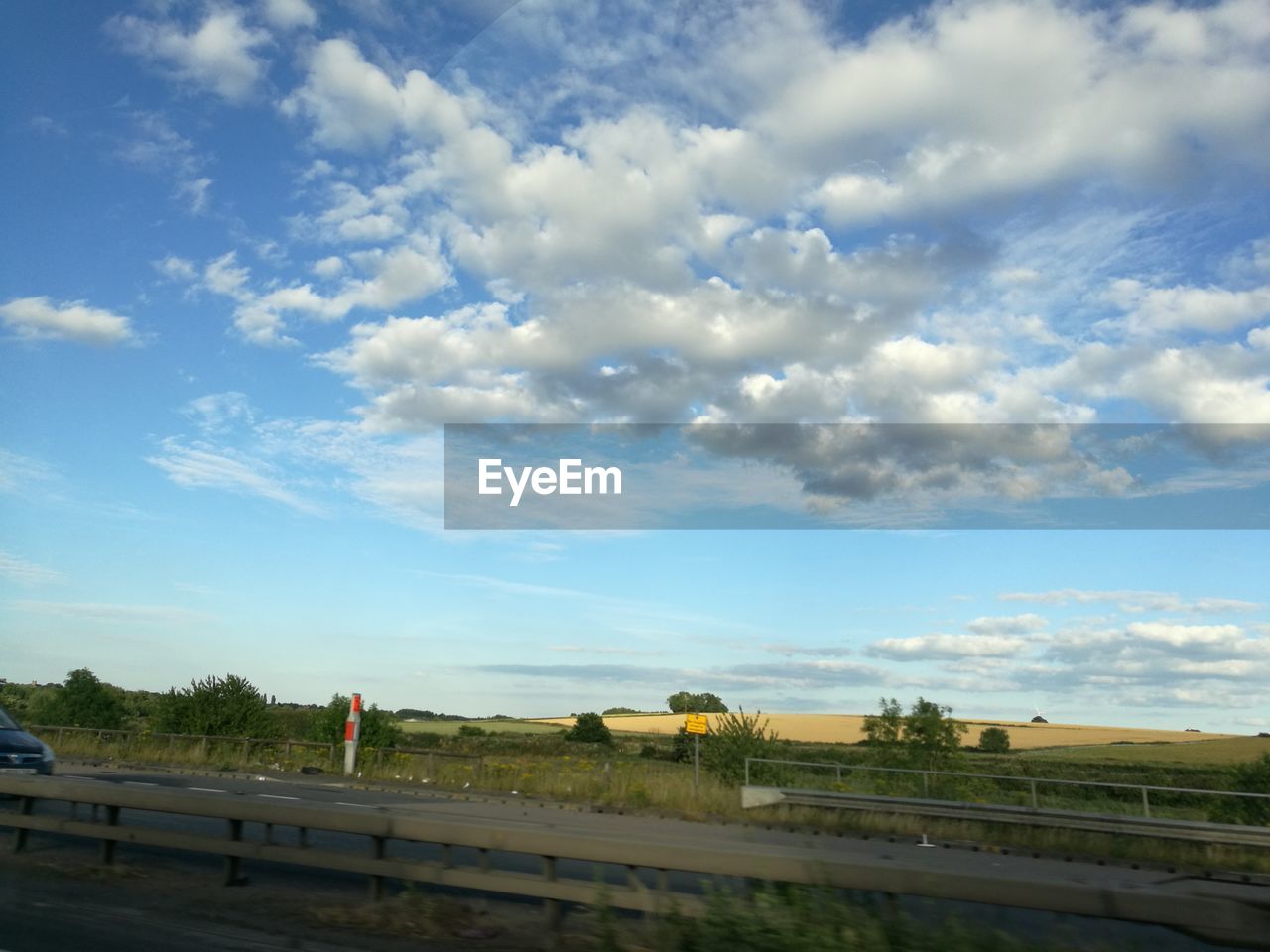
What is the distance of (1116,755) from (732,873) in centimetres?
6391

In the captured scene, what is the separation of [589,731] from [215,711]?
42.2 metres

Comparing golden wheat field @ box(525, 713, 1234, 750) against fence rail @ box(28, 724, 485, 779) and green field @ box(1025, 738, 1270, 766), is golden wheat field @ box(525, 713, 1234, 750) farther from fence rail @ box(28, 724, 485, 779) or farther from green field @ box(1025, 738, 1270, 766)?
fence rail @ box(28, 724, 485, 779)

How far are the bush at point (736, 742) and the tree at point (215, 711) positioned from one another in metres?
20.5

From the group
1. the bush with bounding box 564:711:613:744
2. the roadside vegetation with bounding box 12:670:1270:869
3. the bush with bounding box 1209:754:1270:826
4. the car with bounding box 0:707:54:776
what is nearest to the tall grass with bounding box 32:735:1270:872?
the roadside vegetation with bounding box 12:670:1270:869

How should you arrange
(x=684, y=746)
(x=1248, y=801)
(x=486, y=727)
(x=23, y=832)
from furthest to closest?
1. (x=486, y=727)
2. (x=684, y=746)
3. (x=1248, y=801)
4. (x=23, y=832)

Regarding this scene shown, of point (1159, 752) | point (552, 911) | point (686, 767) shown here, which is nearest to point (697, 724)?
point (686, 767)

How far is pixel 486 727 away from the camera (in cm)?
9594

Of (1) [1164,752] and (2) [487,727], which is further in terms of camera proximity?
(2) [487,727]

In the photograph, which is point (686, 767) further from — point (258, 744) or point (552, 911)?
point (552, 911)

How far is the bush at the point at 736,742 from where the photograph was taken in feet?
88.0

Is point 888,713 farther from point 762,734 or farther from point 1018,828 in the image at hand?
point 1018,828

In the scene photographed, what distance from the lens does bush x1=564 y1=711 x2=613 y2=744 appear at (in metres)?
76.9

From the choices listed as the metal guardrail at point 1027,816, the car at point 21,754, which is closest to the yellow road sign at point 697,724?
the metal guardrail at point 1027,816

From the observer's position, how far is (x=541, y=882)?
24.8 feet
